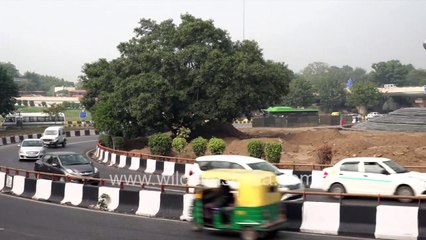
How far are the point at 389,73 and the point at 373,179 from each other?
149791 millimetres

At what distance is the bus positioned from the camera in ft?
269

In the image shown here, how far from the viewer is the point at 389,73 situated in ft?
518

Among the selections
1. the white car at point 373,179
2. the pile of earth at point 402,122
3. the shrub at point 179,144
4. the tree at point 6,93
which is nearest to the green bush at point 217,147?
the shrub at point 179,144

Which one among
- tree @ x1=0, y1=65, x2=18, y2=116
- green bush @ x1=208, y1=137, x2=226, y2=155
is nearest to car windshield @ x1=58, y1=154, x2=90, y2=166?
green bush @ x1=208, y1=137, x2=226, y2=155

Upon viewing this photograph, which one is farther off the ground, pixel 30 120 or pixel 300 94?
pixel 300 94

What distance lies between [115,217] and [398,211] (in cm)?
738

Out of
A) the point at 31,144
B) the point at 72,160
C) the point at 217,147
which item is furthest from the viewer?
the point at 31,144

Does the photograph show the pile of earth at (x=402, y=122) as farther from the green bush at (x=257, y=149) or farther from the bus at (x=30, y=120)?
the bus at (x=30, y=120)

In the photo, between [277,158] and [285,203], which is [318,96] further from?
[285,203]

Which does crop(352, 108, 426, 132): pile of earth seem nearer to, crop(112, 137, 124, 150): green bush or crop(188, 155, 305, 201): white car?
crop(112, 137, 124, 150): green bush

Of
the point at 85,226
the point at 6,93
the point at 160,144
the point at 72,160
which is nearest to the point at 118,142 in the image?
the point at 160,144

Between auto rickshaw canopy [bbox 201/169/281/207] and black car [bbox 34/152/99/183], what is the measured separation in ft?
35.3

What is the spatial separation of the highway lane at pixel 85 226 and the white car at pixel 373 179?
5.77 metres

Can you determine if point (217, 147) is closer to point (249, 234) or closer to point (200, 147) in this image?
point (200, 147)
